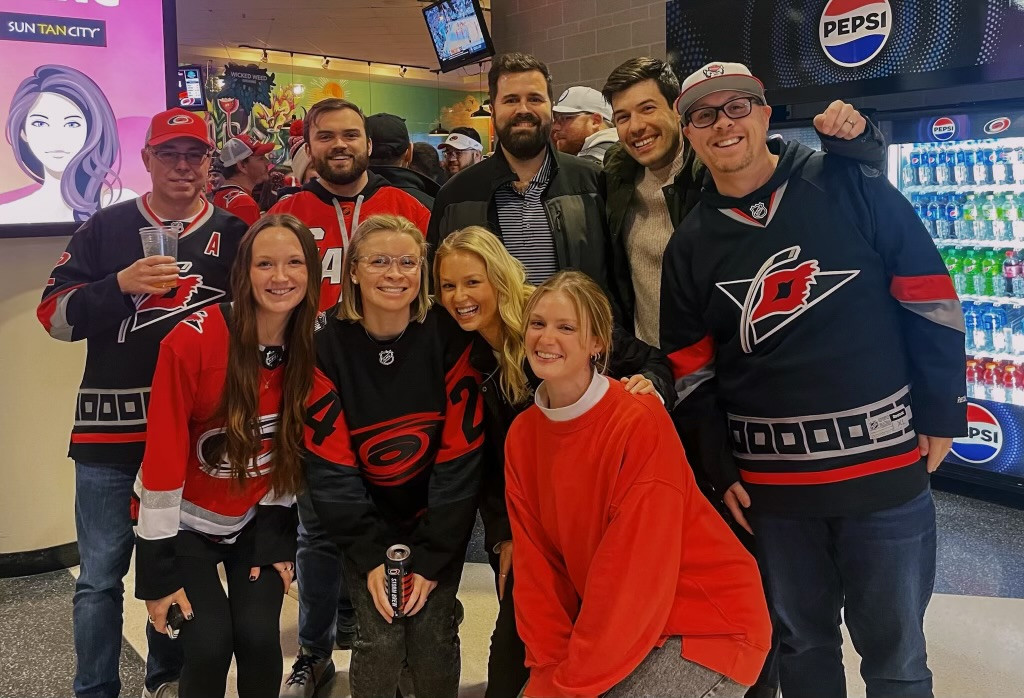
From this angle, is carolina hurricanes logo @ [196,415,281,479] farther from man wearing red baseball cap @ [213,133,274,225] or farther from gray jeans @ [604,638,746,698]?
man wearing red baseball cap @ [213,133,274,225]

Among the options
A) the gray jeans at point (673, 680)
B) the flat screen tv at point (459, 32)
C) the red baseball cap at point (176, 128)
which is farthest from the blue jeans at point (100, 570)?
the flat screen tv at point (459, 32)

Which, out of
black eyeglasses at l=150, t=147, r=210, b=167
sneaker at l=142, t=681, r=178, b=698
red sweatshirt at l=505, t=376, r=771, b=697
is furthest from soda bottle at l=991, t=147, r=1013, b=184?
sneaker at l=142, t=681, r=178, b=698

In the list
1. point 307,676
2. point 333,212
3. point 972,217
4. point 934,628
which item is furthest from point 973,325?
point 307,676

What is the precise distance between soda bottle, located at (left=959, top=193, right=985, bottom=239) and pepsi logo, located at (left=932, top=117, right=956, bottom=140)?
1.29 ft

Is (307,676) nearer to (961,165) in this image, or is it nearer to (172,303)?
(172,303)

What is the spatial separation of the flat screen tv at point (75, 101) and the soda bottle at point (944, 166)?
150 inches

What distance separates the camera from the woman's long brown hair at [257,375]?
2121 millimetres

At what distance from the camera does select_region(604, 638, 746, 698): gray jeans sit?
1.69 meters

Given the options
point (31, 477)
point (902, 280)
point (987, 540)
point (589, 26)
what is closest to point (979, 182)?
point (987, 540)

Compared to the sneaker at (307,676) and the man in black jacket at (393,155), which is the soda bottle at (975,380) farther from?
the sneaker at (307,676)

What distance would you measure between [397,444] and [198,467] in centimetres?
53

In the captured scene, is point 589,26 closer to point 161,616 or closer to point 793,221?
point 793,221

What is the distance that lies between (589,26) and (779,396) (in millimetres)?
5083

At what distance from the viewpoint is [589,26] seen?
20.7 ft
